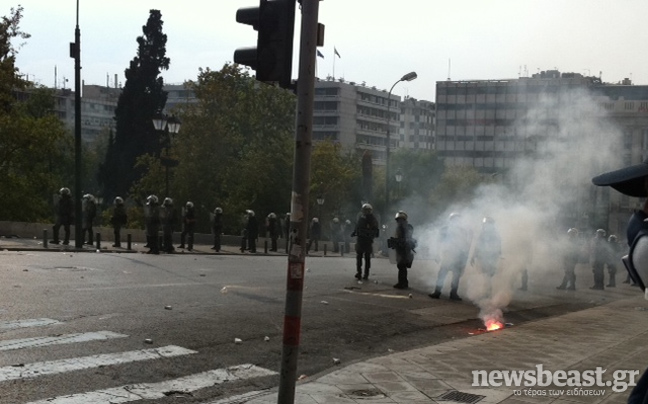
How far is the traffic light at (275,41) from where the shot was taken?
6422 millimetres

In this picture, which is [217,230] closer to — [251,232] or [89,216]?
[251,232]

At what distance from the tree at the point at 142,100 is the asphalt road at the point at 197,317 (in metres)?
55.0

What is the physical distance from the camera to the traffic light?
253 inches

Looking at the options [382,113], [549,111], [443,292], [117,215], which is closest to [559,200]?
Answer: [549,111]

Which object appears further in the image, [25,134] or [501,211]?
[25,134]

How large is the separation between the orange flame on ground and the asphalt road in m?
0.18

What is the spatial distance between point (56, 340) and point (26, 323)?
1.09m

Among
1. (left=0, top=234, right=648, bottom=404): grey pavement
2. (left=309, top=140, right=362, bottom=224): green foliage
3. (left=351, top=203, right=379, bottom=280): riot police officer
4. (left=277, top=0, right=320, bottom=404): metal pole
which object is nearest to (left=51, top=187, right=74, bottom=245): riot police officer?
(left=351, top=203, right=379, bottom=280): riot police officer

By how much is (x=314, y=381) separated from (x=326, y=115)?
14149 centimetres

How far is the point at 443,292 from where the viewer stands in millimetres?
18766

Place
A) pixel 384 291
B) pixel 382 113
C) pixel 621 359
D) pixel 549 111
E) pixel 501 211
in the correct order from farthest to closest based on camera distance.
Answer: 1. pixel 382 113
2. pixel 549 111
3. pixel 501 211
4. pixel 384 291
5. pixel 621 359

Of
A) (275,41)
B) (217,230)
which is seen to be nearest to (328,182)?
(217,230)

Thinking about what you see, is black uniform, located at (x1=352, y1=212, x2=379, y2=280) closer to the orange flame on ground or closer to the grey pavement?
the orange flame on ground

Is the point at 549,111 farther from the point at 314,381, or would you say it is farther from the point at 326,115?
the point at 326,115
